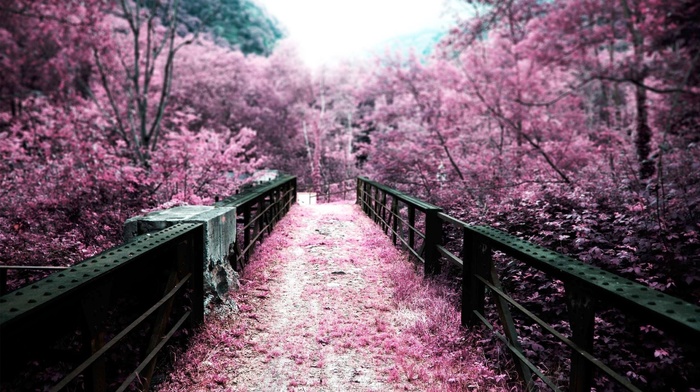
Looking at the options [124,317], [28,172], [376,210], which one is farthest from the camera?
[376,210]

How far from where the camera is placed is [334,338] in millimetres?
4219

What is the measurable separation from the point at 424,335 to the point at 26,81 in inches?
1046

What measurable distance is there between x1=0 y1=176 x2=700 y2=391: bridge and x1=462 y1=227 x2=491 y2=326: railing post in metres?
0.01

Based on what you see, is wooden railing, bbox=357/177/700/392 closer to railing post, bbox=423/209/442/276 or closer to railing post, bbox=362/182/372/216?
railing post, bbox=423/209/442/276

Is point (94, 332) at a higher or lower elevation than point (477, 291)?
higher

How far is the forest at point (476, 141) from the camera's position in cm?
529

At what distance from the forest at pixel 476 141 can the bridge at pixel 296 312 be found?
1.35 m

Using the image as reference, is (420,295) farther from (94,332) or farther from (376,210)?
(376,210)

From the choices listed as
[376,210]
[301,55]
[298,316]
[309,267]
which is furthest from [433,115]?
[301,55]

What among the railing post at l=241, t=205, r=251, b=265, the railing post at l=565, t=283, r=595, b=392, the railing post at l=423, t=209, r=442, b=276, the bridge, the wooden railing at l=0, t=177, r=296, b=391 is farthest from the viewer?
the railing post at l=241, t=205, r=251, b=265

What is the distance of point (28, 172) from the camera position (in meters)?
10.6

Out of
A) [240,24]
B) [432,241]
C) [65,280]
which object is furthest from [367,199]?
[240,24]

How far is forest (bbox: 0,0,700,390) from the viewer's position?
17.4ft

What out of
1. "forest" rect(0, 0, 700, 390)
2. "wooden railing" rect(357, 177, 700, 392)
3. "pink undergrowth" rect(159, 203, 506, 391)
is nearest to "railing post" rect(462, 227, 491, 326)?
"wooden railing" rect(357, 177, 700, 392)
